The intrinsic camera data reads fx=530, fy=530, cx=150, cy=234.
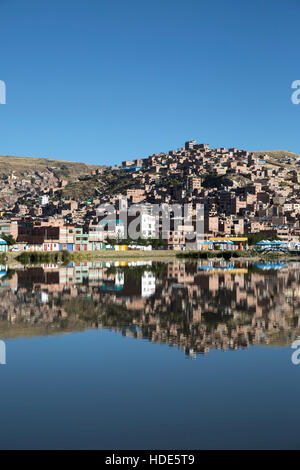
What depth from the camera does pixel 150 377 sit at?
12320 mm

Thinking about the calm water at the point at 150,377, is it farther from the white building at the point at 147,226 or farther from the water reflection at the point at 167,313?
the white building at the point at 147,226

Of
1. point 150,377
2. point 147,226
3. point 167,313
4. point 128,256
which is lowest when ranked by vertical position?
point 128,256

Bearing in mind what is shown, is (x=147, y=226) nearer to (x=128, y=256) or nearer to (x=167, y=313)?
(x=128, y=256)

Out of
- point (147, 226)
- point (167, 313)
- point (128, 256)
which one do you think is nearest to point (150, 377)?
point (167, 313)

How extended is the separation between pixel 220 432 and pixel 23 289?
27855 mm

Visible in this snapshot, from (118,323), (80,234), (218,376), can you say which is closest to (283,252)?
(80,234)

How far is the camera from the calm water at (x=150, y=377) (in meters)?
8.71

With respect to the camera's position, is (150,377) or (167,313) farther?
(167,313)

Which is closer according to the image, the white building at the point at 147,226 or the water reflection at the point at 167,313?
the water reflection at the point at 167,313

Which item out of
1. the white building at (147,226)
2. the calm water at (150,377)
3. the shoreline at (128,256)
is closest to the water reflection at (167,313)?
the calm water at (150,377)

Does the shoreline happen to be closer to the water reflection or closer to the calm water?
the water reflection

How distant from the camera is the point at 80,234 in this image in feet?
422

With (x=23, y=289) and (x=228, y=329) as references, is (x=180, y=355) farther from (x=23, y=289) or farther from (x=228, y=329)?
(x=23, y=289)

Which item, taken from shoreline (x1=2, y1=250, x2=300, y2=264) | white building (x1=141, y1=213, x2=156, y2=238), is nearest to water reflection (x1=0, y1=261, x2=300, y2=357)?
shoreline (x1=2, y1=250, x2=300, y2=264)
